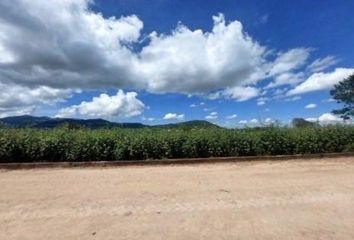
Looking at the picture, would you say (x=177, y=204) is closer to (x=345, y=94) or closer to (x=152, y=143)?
(x=152, y=143)

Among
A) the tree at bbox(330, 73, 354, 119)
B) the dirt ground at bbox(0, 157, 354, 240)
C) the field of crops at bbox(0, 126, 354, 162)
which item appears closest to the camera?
the dirt ground at bbox(0, 157, 354, 240)

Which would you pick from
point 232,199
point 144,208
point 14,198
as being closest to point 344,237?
point 232,199

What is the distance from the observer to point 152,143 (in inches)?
483

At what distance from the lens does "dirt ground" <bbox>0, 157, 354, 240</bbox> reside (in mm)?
5168

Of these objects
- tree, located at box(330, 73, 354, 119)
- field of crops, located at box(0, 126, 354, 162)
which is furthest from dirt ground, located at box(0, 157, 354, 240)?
tree, located at box(330, 73, 354, 119)

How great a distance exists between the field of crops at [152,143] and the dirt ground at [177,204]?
171 centimetres

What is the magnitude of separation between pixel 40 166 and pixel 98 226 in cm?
636

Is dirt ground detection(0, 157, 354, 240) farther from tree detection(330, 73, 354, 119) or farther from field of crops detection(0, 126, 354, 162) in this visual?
tree detection(330, 73, 354, 119)

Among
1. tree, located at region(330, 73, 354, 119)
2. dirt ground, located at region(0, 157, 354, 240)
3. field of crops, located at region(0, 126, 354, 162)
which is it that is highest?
tree, located at region(330, 73, 354, 119)

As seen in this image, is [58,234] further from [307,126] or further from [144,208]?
[307,126]

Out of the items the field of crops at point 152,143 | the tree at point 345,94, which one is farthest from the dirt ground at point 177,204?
the tree at point 345,94

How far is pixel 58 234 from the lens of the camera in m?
5.05

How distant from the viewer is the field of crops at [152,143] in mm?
11883

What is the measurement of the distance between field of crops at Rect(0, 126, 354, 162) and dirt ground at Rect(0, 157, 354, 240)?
1706mm
